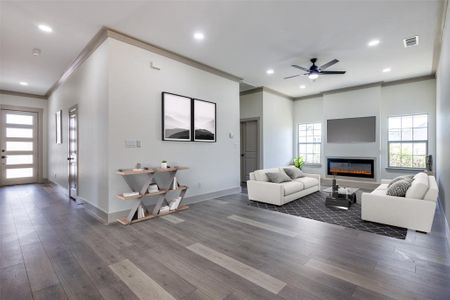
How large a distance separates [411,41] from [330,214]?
11.6ft

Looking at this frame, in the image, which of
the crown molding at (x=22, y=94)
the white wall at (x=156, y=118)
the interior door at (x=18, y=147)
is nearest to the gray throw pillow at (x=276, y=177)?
the white wall at (x=156, y=118)

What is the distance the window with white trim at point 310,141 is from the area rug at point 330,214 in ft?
10.7

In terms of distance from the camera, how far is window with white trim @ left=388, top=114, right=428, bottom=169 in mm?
6273

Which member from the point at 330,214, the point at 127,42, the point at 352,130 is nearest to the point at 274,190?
the point at 330,214

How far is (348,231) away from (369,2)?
319 cm

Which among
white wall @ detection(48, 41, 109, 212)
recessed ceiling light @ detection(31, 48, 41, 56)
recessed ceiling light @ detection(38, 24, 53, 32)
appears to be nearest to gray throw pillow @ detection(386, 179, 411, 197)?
white wall @ detection(48, 41, 109, 212)

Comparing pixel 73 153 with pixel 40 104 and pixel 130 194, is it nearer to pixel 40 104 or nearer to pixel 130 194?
pixel 130 194

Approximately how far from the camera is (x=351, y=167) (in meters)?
7.16

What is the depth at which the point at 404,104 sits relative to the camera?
6.49m

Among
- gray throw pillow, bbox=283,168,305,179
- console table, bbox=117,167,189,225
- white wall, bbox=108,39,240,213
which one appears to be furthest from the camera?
gray throw pillow, bbox=283,168,305,179

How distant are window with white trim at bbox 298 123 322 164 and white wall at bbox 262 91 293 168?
0.41 metres

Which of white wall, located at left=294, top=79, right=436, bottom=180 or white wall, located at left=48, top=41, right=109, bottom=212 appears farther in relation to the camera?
white wall, located at left=294, top=79, right=436, bottom=180

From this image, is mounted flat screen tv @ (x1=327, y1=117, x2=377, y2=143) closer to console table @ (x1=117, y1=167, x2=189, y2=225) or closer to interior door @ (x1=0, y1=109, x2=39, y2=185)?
console table @ (x1=117, y1=167, x2=189, y2=225)

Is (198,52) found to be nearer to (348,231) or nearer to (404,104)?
(348,231)
